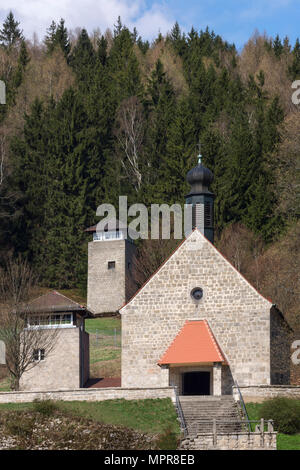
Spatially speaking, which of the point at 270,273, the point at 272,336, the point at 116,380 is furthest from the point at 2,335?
the point at 270,273

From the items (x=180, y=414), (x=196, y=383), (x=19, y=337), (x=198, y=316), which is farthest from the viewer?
(x=19, y=337)

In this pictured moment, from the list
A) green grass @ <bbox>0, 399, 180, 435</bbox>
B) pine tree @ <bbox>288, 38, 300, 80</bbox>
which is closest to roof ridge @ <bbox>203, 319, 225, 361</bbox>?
green grass @ <bbox>0, 399, 180, 435</bbox>

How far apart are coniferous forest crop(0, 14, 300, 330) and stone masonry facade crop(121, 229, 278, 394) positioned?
9.70 metres

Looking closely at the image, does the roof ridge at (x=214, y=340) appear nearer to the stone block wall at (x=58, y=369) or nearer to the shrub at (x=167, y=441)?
the shrub at (x=167, y=441)

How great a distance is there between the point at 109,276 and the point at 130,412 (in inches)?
1174

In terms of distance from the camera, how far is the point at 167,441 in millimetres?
31531

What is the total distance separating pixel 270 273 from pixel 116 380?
13.2m

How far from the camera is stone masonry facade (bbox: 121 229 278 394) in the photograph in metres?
40.2

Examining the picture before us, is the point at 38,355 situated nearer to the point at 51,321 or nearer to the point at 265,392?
the point at 51,321

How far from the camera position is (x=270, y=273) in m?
55.2

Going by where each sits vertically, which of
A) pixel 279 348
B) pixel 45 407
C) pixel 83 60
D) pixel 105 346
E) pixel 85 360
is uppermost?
pixel 83 60

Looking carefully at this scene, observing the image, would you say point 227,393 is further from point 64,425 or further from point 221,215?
point 221,215

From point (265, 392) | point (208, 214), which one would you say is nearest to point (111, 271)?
point (208, 214)

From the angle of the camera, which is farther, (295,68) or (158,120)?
(295,68)
